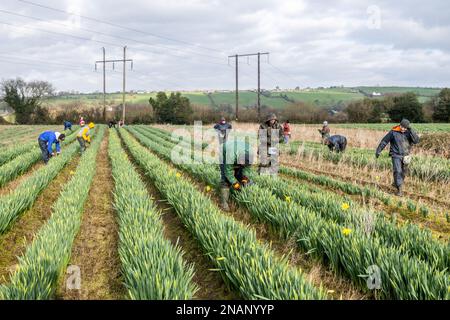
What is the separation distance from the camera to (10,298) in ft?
9.67

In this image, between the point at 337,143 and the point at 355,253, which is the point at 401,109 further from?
the point at 355,253

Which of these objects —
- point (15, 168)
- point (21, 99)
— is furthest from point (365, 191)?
point (21, 99)

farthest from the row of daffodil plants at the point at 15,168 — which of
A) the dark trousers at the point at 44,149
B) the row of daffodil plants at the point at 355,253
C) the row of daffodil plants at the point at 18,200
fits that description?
the row of daffodil plants at the point at 355,253

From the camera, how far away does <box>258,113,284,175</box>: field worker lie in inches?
332

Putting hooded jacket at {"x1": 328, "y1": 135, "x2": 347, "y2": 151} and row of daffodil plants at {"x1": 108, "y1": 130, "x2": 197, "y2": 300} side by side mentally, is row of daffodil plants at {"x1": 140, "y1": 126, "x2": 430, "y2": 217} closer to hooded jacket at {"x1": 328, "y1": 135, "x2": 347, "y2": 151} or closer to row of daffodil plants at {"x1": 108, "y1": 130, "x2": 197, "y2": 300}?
row of daffodil plants at {"x1": 108, "y1": 130, "x2": 197, "y2": 300}

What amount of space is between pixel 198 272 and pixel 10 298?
6.25 feet

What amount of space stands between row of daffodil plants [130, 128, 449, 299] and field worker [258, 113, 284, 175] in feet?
9.21

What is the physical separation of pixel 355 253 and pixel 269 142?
513 centimetres

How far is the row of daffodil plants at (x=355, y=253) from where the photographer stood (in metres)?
3.14

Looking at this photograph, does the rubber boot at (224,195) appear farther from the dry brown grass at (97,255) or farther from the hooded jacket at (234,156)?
the dry brown grass at (97,255)

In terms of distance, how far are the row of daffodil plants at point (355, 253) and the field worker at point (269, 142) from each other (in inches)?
111

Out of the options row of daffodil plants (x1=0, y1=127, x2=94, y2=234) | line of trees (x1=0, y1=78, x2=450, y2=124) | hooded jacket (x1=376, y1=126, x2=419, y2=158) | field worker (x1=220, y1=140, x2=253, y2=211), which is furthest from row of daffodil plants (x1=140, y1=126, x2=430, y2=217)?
line of trees (x1=0, y1=78, x2=450, y2=124)
